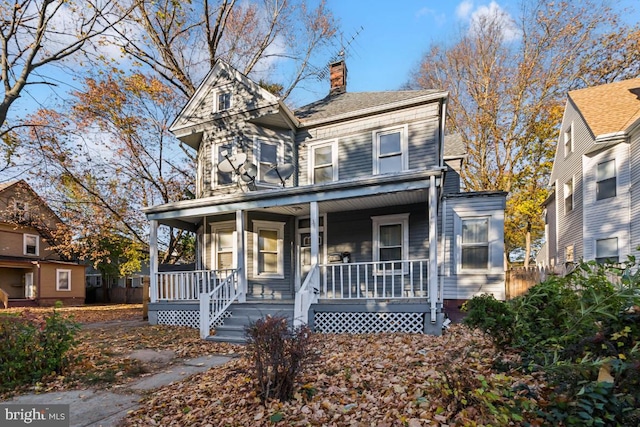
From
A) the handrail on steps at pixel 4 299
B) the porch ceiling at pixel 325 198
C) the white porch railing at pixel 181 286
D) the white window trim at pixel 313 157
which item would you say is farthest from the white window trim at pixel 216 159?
the handrail on steps at pixel 4 299

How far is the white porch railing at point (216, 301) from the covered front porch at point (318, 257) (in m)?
0.03

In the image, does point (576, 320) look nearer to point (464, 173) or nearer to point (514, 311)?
point (514, 311)

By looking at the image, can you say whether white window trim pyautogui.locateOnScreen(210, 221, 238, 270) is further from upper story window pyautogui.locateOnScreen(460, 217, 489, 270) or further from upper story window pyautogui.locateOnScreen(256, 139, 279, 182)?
upper story window pyautogui.locateOnScreen(460, 217, 489, 270)

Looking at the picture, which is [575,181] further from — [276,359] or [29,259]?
[29,259]

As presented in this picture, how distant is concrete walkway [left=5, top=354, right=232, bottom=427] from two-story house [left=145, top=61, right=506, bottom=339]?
2.91 m

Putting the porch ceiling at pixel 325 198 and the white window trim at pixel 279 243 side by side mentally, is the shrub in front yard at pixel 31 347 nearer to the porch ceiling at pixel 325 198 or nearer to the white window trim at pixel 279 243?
the porch ceiling at pixel 325 198

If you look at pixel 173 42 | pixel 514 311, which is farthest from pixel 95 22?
pixel 514 311

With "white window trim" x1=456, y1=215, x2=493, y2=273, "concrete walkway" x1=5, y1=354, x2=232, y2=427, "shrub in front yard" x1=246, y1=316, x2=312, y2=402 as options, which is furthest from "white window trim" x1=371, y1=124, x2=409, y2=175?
"shrub in front yard" x1=246, y1=316, x2=312, y2=402

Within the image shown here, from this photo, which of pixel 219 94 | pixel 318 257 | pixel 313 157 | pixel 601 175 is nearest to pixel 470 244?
pixel 318 257

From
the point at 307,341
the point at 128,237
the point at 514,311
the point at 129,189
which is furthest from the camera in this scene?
the point at 128,237

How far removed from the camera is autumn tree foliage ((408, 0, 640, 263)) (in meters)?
19.1

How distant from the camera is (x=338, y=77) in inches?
554

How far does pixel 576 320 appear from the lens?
3316 mm

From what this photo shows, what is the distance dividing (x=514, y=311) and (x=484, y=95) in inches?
767
